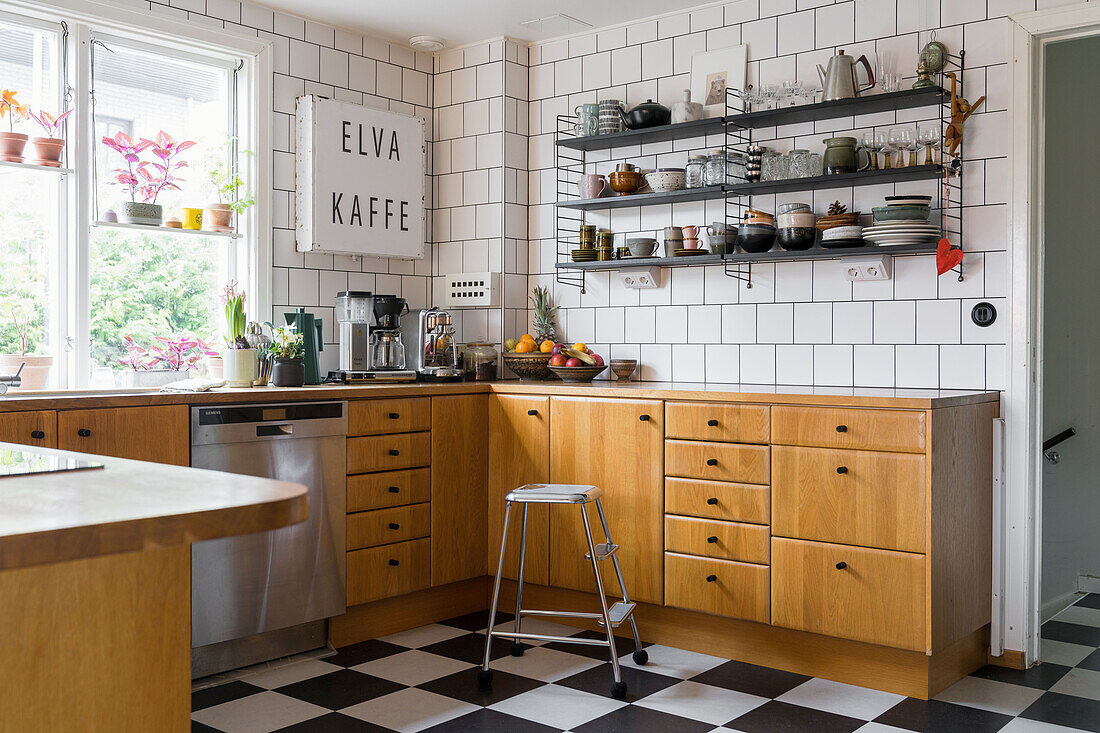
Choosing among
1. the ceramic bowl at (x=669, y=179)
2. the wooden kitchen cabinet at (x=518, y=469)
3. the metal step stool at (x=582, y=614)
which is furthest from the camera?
the ceramic bowl at (x=669, y=179)

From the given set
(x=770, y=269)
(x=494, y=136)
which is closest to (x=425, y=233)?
(x=494, y=136)

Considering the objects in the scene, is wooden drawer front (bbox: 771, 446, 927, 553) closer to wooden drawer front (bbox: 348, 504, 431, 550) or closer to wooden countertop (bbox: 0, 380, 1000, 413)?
wooden countertop (bbox: 0, 380, 1000, 413)

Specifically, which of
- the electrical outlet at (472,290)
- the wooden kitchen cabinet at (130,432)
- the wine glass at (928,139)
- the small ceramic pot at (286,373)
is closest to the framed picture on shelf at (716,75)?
the wine glass at (928,139)

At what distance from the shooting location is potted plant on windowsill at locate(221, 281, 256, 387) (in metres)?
3.55

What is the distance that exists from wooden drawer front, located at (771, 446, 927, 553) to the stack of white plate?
2.76ft

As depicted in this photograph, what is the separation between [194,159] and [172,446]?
4.72 feet

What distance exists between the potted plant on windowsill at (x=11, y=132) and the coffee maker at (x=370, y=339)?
1.35 meters

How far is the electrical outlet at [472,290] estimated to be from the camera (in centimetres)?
453

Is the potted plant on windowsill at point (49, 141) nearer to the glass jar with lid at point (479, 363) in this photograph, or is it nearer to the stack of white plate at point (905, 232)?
the glass jar with lid at point (479, 363)

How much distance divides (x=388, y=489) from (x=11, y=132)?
1.81 metres

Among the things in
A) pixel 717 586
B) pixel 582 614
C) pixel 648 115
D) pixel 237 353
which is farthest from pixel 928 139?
pixel 237 353

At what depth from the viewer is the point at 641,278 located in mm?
4250

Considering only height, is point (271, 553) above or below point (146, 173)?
below

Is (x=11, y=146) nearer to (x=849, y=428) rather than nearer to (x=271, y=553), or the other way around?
(x=271, y=553)
